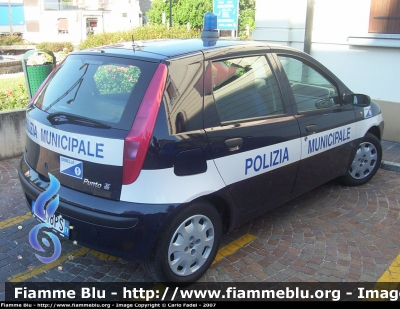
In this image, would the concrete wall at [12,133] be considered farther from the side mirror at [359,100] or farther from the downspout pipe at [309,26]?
the downspout pipe at [309,26]

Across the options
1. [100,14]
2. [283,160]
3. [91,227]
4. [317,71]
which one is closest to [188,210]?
[91,227]

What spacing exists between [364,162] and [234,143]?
8.43 ft

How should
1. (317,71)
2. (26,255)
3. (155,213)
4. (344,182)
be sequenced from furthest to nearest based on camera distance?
(344,182)
(317,71)
(26,255)
(155,213)

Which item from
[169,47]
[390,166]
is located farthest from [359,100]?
[169,47]

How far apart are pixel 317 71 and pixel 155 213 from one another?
101 inches

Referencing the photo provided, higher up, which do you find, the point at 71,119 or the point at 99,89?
the point at 99,89

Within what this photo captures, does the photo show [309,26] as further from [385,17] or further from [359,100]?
[359,100]

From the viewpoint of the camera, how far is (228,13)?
1150cm

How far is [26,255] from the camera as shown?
3770mm

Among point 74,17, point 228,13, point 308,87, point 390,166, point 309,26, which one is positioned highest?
point 74,17

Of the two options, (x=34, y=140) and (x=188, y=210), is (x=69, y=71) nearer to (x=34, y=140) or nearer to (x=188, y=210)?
(x=34, y=140)

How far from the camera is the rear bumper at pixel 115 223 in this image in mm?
2895

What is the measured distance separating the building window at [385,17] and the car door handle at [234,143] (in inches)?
190

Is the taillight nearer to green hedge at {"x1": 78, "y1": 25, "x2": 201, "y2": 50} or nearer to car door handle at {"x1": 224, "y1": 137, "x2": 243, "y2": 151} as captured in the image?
car door handle at {"x1": 224, "y1": 137, "x2": 243, "y2": 151}
